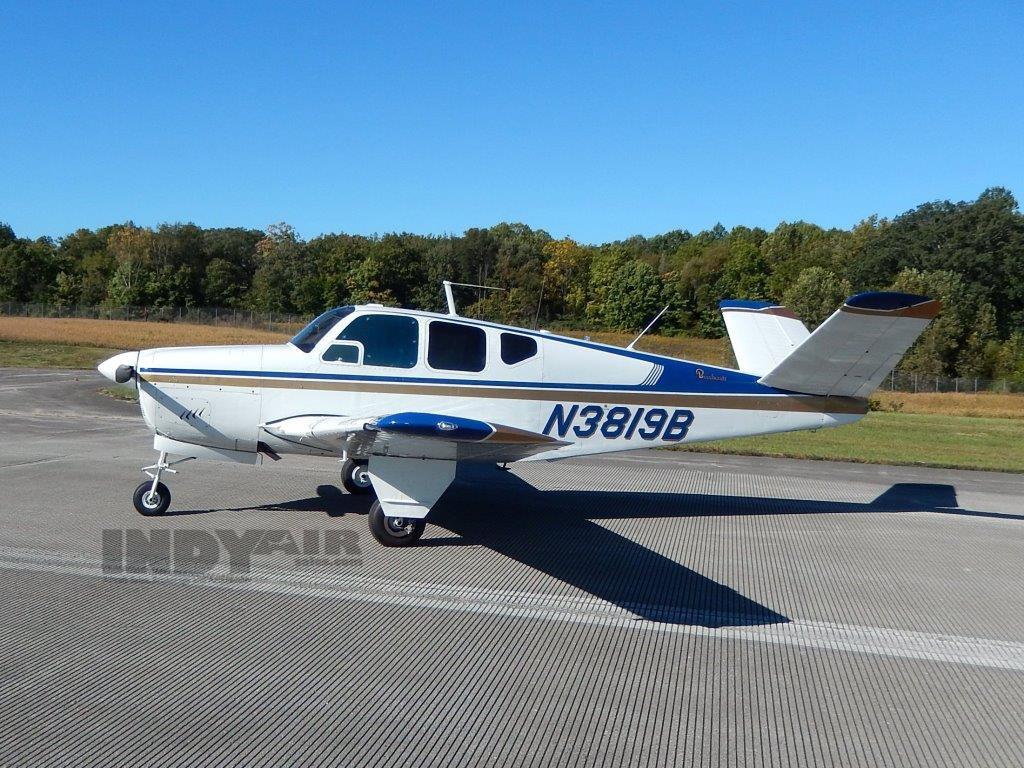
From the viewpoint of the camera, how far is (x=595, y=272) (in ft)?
222

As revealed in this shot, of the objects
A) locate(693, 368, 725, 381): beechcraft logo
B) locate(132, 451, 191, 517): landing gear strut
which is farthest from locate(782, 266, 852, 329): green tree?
locate(132, 451, 191, 517): landing gear strut

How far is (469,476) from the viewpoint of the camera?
11953mm

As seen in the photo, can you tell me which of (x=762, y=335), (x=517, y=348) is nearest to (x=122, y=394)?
(x=517, y=348)

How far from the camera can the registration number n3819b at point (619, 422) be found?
8.94 meters

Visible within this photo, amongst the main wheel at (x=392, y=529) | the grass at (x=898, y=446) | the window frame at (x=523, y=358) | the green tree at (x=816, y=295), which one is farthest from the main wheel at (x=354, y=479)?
the green tree at (x=816, y=295)

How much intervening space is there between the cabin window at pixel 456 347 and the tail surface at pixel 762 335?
11.7 feet

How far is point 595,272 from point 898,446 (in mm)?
50829

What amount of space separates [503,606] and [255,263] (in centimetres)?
8753

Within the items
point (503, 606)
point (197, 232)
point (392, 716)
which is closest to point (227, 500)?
point (503, 606)

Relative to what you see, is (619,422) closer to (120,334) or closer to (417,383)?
(417,383)

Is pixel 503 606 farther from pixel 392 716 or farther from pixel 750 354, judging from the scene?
pixel 750 354

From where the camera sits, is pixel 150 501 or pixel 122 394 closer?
pixel 150 501

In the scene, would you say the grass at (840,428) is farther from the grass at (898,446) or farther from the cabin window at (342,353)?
the cabin window at (342,353)

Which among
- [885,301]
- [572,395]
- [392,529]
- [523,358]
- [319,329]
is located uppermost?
[885,301]
